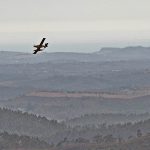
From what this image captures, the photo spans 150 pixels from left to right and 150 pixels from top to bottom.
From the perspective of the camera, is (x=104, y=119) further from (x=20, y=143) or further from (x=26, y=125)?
(x=20, y=143)

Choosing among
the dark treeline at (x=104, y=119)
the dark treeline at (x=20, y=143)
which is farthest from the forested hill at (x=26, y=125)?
the dark treeline at (x=20, y=143)

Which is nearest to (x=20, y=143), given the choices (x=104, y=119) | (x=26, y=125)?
(x=26, y=125)

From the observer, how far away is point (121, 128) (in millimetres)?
125750

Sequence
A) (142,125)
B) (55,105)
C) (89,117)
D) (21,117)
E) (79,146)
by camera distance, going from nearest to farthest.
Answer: (79,146)
(142,125)
(21,117)
(89,117)
(55,105)

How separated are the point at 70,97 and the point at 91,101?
618cm

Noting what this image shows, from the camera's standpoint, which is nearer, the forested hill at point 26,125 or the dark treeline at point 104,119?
the forested hill at point 26,125

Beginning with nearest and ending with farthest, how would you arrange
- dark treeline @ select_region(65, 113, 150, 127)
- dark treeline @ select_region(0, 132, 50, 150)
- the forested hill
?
1. dark treeline @ select_region(0, 132, 50, 150)
2. the forested hill
3. dark treeline @ select_region(65, 113, 150, 127)

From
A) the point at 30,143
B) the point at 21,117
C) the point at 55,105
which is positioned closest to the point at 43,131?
the point at 21,117

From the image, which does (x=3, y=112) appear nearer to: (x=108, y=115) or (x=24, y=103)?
(x=108, y=115)

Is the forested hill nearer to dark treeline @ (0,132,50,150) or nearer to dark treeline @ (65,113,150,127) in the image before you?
dark treeline @ (65,113,150,127)

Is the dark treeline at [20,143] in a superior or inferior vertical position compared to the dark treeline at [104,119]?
inferior

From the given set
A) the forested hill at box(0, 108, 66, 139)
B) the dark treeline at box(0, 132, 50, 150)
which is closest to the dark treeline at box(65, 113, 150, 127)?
the forested hill at box(0, 108, 66, 139)

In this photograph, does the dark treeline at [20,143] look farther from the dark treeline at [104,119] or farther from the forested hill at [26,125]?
the dark treeline at [104,119]

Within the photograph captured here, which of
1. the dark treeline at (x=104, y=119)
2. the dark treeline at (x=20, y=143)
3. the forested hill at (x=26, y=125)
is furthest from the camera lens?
the dark treeline at (x=104, y=119)
